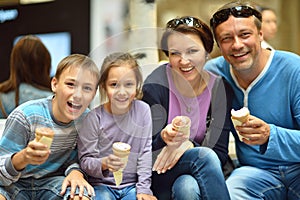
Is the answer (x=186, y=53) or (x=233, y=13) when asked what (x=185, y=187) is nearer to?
(x=186, y=53)

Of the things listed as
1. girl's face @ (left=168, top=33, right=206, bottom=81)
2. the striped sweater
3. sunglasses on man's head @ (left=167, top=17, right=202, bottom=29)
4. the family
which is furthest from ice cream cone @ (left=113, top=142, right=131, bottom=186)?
sunglasses on man's head @ (left=167, top=17, right=202, bottom=29)

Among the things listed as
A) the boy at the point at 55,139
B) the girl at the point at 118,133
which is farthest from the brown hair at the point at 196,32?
the boy at the point at 55,139

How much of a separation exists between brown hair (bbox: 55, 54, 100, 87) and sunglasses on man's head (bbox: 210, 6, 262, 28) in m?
0.38

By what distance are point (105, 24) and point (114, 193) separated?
1.47 metres

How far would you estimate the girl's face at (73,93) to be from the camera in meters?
1.21

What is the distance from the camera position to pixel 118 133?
1229 millimetres

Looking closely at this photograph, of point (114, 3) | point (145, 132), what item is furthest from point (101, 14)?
point (145, 132)

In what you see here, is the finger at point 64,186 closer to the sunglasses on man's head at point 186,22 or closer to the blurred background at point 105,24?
the blurred background at point 105,24

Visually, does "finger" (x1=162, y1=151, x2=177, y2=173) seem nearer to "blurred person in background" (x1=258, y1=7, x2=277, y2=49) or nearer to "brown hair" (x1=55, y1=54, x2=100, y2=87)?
"brown hair" (x1=55, y1=54, x2=100, y2=87)

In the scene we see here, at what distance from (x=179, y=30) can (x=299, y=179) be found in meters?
0.55

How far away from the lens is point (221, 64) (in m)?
1.43

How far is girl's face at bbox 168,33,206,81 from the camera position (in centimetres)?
126

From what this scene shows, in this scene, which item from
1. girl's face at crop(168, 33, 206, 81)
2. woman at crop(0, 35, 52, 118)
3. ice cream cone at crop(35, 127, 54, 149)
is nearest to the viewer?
ice cream cone at crop(35, 127, 54, 149)

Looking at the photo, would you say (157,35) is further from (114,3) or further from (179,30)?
(114,3)
